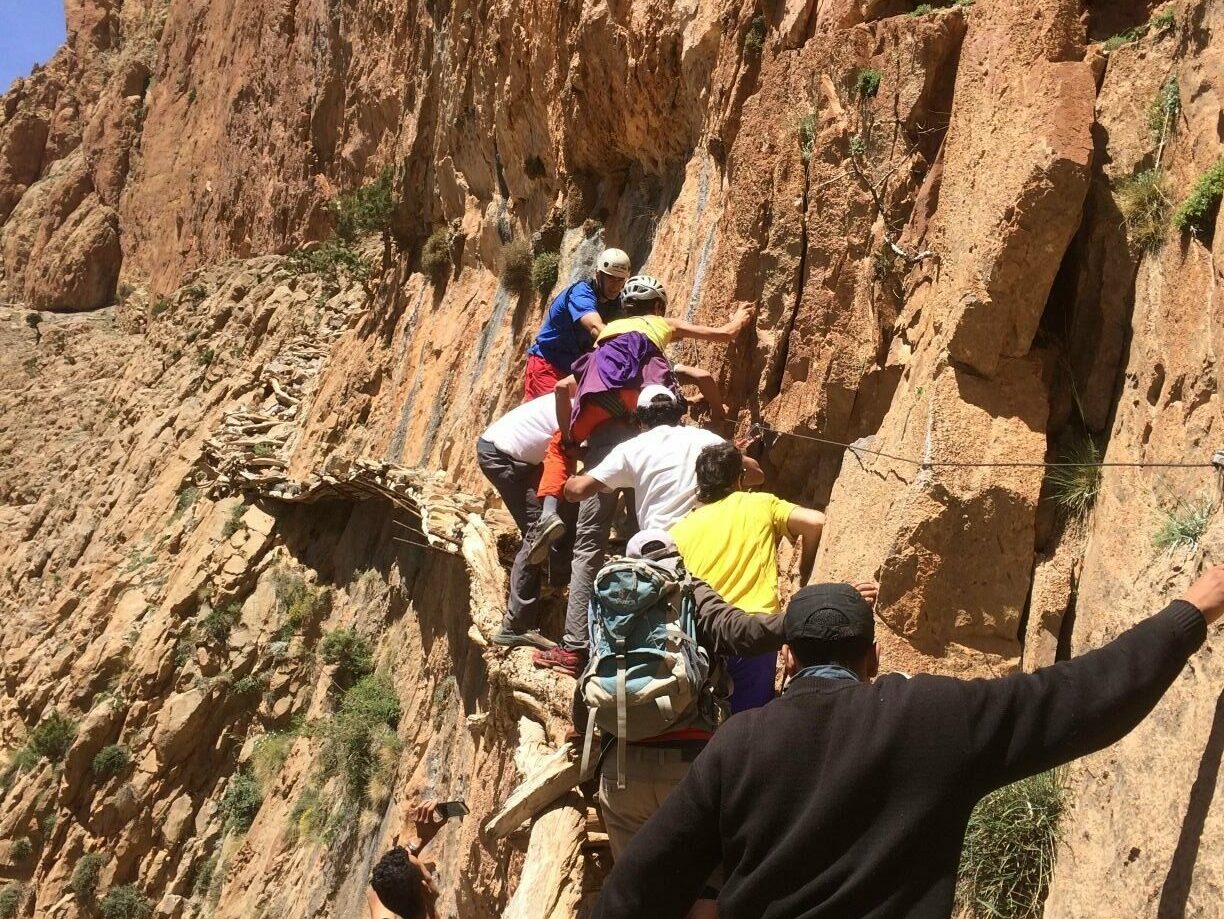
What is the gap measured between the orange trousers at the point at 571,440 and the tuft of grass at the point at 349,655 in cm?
759

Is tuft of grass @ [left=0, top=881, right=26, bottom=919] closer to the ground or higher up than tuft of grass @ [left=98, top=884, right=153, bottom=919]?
closer to the ground

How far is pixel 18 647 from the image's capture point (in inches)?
906

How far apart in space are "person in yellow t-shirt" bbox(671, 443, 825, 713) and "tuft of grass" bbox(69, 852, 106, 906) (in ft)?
47.9

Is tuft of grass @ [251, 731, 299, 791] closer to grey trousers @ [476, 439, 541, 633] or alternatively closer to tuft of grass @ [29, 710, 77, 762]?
tuft of grass @ [29, 710, 77, 762]

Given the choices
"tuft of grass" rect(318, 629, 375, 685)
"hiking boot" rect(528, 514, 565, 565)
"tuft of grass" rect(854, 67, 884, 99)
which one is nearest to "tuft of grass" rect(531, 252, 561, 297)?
"tuft of grass" rect(318, 629, 375, 685)

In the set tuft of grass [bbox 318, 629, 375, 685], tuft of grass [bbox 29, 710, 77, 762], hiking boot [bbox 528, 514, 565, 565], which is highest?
hiking boot [bbox 528, 514, 565, 565]

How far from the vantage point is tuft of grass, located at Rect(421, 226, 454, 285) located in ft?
56.3

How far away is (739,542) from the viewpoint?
499 centimetres

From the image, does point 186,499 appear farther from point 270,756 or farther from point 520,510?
point 520,510

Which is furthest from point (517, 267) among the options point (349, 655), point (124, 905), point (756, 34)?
point (124, 905)

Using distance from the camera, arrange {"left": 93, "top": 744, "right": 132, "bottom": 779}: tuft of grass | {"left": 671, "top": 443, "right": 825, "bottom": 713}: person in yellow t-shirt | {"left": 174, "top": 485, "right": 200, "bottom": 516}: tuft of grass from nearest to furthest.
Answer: {"left": 671, "top": 443, "right": 825, "bottom": 713}: person in yellow t-shirt, {"left": 93, "top": 744, "right": 132, "bottom": 779}: tuft of grass, {"left": 174, "top": 485, "right": 200, "bottom": 516}: tuft of grass

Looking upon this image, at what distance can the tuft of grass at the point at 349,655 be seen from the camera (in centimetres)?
1541

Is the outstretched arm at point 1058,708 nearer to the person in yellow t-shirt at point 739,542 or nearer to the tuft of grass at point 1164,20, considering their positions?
the person in yellow t-shirt at point 739,542

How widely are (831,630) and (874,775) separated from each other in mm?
386
